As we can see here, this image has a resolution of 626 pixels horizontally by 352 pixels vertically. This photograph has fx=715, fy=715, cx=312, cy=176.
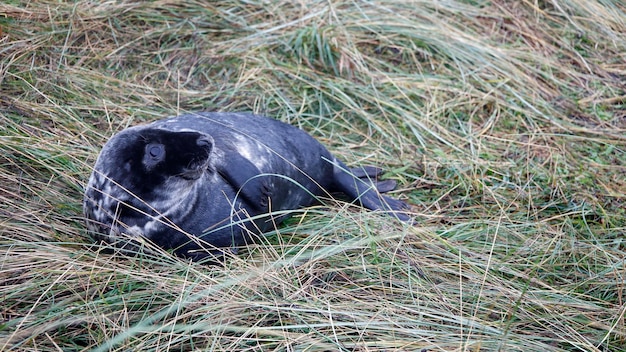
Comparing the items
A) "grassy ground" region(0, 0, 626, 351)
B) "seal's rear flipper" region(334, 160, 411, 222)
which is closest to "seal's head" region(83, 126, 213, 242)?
"grassy ground" region(0, 0, 626, 351)

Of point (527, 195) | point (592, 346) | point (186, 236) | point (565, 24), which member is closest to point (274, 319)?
point (186, 236)

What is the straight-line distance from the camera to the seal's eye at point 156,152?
97.3 inches

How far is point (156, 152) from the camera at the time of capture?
2473mm

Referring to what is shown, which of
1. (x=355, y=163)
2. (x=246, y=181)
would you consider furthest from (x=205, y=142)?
(x=355, y=163)

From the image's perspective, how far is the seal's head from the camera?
2.51 metres

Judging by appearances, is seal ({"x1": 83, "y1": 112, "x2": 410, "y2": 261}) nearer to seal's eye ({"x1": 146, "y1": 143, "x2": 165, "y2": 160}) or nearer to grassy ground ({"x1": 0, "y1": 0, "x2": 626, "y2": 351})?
seal's eye ({"x1": 146, "y1": 143, "x2": 165, "y2": 160})

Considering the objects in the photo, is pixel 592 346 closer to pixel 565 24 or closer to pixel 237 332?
pixel 237 332

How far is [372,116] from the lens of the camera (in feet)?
12.8

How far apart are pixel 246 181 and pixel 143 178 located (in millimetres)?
435

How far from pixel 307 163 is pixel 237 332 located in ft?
4.05

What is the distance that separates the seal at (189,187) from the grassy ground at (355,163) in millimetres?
110

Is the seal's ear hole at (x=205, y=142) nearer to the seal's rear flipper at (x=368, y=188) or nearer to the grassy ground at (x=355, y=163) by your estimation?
the grassy ground at (x=355, y=163)

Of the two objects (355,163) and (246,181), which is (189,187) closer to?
(246,181)

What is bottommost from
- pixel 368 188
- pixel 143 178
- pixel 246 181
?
pixel 368 188
